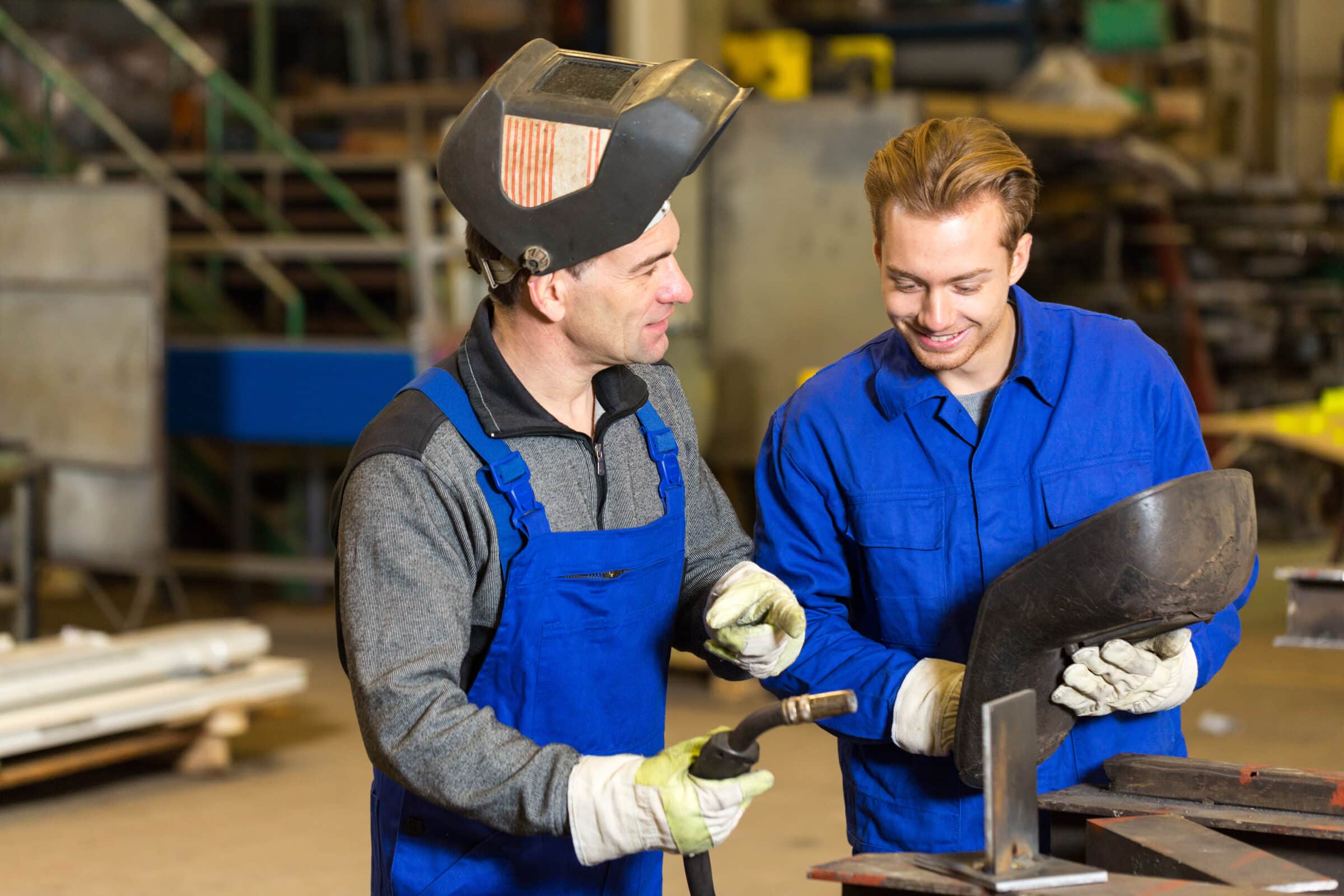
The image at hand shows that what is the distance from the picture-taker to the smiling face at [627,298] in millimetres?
1706

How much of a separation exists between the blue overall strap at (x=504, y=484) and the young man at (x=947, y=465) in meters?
0.44

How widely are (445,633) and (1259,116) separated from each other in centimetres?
1109

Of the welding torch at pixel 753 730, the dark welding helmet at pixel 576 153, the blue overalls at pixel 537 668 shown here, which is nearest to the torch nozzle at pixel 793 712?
the welding torch at pixel 753 730

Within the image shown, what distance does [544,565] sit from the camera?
169 centimetres

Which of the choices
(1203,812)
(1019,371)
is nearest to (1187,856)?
(1203,812)

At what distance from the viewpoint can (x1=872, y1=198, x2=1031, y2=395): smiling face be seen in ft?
5.98

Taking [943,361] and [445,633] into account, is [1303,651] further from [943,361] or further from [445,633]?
[445,633]

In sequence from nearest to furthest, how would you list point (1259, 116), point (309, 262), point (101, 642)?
point (101, 642) → point (309, 262) → point (1259, 116)

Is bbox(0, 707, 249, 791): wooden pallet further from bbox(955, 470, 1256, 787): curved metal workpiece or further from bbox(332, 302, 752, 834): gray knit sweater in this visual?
bbox(955, 470, 1256, 787): curved metal workpiece

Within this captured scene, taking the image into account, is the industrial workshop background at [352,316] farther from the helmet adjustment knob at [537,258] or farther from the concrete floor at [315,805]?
the helmet adjustment knob at [537,258]

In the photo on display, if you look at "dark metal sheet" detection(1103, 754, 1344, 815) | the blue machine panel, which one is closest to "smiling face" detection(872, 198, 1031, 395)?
"dark metal sheet" detection(1103, 754, 1344, 815)

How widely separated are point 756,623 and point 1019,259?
0.57 metres

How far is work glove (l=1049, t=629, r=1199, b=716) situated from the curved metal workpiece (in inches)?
0.8

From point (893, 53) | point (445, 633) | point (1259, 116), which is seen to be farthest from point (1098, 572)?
point (1259, 116)
